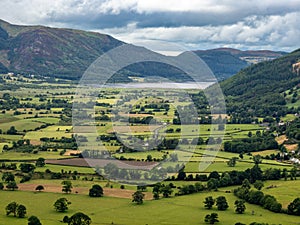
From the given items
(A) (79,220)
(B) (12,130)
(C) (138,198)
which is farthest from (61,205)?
(B) (12,130)

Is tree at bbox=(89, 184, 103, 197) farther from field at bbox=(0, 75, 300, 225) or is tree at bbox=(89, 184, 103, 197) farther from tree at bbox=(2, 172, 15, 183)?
tree at bbox=(2, 172, 15, 183)

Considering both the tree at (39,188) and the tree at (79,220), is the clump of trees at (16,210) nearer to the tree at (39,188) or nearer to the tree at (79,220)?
the tree at (79,220)

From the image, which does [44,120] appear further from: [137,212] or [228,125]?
[137,212]

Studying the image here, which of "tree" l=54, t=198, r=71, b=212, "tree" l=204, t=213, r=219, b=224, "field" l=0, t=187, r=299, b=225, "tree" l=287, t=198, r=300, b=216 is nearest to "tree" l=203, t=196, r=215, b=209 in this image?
"field" l=0, t=187, r=299, b=225

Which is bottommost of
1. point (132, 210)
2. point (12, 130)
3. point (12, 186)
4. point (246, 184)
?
point (132, 210)

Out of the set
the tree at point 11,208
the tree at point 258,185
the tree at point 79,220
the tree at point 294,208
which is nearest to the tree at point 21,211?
the tree at point 11,208

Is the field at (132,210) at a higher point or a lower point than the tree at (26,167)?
lower

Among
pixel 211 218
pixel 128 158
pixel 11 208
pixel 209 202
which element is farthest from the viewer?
pixel 128 158

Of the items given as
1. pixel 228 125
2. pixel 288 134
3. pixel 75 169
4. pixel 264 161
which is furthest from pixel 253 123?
pixel 75 169

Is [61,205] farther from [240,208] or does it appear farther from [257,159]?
[257,159]
